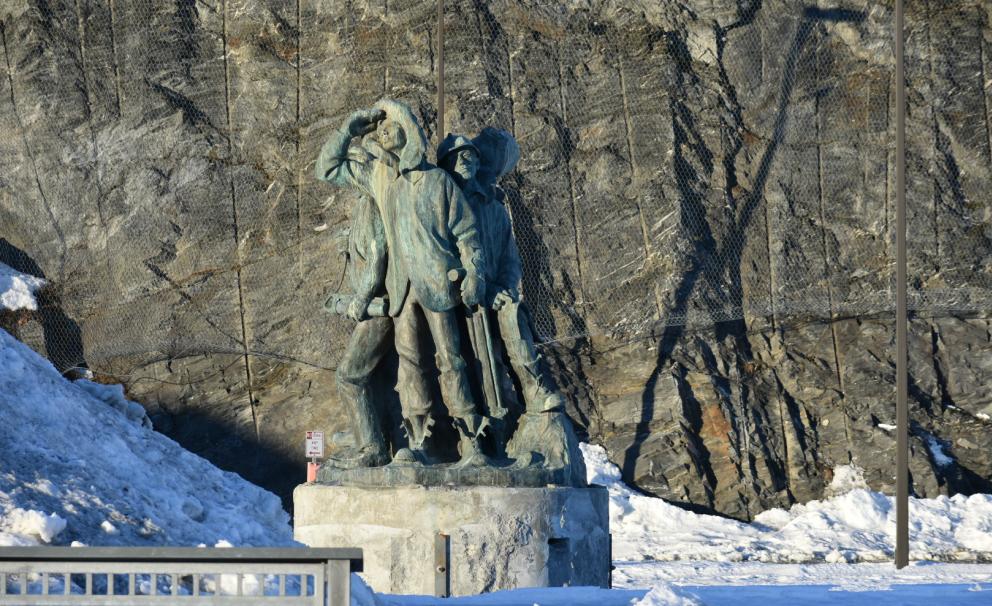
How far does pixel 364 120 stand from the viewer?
9.19 meters

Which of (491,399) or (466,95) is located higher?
(466,95)

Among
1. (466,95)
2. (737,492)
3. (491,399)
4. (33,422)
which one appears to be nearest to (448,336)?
(491,399)

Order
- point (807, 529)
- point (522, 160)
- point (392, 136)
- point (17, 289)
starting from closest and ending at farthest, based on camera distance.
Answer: point (392, 136), point (807, 529), point (17, 289), point (522, 160)

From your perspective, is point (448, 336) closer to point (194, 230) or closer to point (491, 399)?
point (491, 399)

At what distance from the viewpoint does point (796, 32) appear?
24.5m

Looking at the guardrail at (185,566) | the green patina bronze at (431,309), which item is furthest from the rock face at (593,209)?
the guardrail at (185,566)

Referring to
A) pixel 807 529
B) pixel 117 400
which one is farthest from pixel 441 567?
pixel 807 529

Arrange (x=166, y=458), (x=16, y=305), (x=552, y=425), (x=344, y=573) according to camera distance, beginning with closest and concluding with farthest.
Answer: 1. (x=344, y=573)
2. (x=552, y=425)
3. (x=166, y=458)
4. (x=16, y=305)

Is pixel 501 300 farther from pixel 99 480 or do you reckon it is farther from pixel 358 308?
pixel 99 480

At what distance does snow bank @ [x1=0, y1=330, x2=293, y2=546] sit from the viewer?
795 cm

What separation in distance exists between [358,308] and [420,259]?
0.44m

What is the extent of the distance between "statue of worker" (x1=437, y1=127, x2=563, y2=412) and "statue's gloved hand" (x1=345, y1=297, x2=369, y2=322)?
63cm

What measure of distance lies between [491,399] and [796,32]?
1659 cm

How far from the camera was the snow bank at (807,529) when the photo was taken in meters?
17.6
